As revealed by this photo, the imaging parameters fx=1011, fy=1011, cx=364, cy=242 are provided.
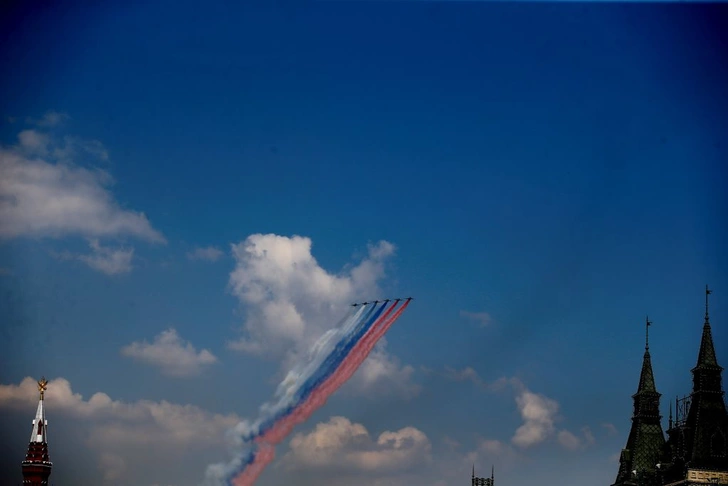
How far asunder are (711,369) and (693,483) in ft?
76.8

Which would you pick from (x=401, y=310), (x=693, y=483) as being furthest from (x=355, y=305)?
(x=693, y=483)

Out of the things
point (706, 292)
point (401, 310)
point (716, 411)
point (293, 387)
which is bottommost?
point (293, 387)

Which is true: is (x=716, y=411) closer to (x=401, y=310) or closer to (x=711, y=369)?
(x=711, y=369)

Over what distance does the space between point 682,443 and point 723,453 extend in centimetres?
950

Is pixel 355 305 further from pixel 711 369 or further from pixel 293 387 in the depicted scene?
pixel 711 369

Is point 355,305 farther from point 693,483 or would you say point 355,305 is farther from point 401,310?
point 693,483

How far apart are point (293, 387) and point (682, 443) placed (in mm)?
98369

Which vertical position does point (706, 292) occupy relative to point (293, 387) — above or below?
above

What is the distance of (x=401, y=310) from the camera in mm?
132250

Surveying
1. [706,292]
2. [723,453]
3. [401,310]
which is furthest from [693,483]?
[401,310]

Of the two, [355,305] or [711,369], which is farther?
[711,369]

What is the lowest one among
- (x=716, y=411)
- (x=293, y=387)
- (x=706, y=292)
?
(x=293, y=387)

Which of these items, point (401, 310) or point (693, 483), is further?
point (693, 483)

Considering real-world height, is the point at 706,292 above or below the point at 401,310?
above
